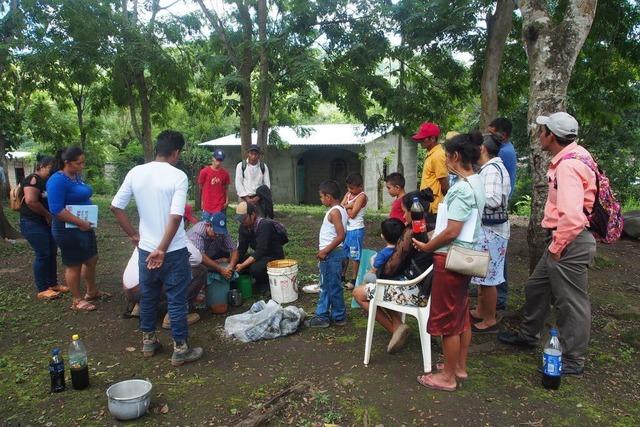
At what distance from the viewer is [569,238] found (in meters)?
3.12

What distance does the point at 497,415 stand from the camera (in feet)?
9.62

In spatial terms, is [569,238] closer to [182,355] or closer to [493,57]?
[182,355]

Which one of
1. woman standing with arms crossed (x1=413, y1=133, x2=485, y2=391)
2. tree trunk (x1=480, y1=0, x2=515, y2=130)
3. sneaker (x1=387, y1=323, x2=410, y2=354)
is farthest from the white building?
woman standing with arms crossed (x1=413, y1=133, x2=485, y2=391)

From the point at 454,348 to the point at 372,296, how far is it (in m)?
0.78

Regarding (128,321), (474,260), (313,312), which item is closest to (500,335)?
(474,260)

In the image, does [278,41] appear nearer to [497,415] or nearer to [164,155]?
[164,155]

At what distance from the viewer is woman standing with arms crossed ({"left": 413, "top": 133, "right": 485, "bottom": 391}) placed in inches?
116

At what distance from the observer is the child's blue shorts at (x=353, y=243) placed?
5.38m

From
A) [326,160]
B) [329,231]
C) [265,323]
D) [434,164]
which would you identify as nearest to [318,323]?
[265,323]

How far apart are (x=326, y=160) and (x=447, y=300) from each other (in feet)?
57.6

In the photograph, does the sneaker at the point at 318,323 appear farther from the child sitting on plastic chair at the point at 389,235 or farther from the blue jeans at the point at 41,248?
the blue jeans at the point at 41,248

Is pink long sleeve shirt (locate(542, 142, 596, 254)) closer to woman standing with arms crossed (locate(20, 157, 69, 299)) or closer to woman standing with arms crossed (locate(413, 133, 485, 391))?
woman standing with arms crossed (locate(413, 133, 485, 391))

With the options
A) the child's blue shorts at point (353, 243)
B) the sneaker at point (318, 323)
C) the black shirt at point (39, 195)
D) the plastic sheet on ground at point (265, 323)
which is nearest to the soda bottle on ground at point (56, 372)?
the plastic sheet on ground at point (265, 323)

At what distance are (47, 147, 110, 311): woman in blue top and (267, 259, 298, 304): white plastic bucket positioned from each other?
1973mm
